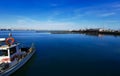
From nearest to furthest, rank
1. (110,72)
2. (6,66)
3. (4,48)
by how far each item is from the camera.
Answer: (6,66) < (4,48) < (110,72)

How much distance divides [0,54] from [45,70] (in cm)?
640

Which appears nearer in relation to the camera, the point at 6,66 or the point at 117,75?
the point at 6,66

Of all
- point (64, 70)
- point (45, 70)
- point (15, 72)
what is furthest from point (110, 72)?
point (15, 72)

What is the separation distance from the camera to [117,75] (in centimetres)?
1603

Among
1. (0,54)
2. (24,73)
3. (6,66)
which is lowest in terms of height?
(24,73)

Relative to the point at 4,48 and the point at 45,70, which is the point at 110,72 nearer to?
the point at 45,70

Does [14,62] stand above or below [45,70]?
above

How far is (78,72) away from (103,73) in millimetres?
3304

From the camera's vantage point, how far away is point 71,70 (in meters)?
17.7

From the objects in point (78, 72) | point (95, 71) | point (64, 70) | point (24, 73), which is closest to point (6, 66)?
point (24, 73)

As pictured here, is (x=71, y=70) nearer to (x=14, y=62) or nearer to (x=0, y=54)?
(x=14, y=62)

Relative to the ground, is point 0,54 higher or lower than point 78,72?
higher

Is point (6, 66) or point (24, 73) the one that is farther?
point (24, 73)

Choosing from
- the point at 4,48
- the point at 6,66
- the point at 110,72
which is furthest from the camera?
the point at 110,72
